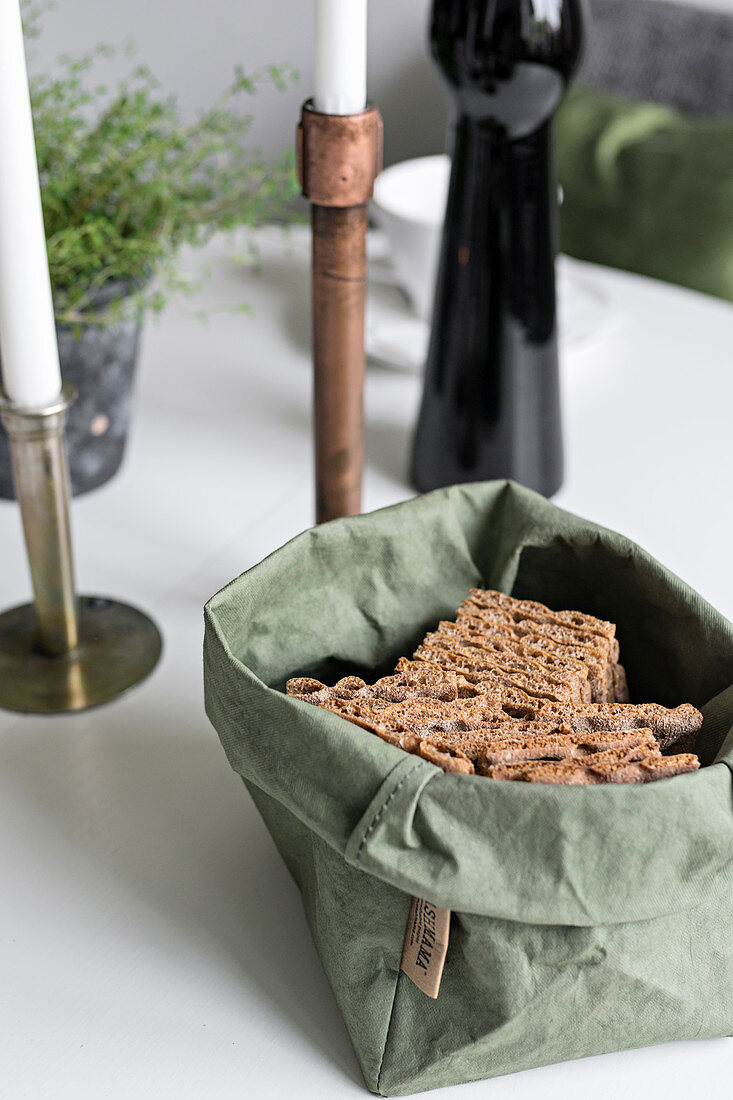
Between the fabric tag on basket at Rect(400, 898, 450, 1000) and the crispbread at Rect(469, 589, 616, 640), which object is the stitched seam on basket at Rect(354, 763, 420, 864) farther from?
the crispbread at Rect(469, 589, 616, 640)

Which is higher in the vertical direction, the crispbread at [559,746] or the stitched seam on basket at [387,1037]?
the crispbread at [559,746]

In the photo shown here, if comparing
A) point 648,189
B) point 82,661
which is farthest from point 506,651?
point 648,189

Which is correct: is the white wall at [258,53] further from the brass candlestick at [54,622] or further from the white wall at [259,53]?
the brass candlestick at [54,622]

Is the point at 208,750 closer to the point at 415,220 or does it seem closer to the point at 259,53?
the point at 415,220

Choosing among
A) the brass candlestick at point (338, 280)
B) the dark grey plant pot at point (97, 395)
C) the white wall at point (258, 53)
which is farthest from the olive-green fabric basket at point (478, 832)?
the white wall at point (258, 53)

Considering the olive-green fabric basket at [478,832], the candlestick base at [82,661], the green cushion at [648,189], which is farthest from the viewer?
the green cushion at [648,189]
